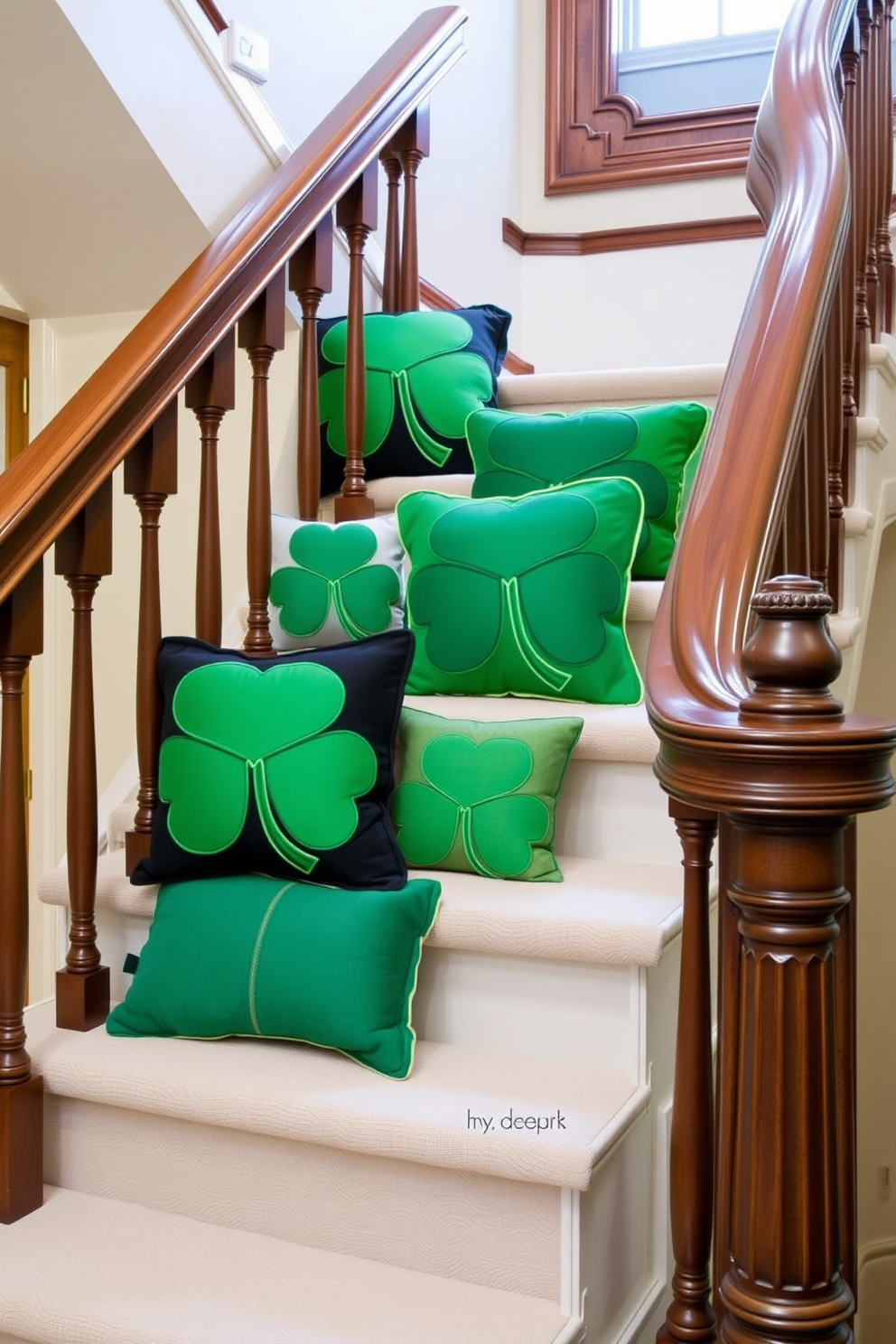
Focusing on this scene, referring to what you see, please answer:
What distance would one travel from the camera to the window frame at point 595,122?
3.83 metres

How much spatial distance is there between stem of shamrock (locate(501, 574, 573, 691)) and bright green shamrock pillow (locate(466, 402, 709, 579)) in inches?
9.8

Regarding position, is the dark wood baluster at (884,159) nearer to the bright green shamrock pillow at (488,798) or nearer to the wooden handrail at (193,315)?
the wooden handrail at (193,315)

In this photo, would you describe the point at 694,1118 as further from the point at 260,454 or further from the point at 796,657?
the point at 260,454

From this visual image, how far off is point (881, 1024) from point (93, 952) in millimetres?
2684

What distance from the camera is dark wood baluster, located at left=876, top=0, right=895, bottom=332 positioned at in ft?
7.88

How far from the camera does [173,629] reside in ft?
8.91

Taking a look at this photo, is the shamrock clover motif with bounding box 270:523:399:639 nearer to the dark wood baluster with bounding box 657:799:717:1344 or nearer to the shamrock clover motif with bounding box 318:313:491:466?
the shamrock clover motif with bounding box 318:313:491:466

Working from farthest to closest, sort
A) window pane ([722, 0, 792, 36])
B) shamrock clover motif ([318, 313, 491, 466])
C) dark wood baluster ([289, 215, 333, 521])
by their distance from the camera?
1. window pane ([722, 0, 792, 36])
2. shamrock clover motif ([318, 313, 491, 466])
3. dark wood baluster ([289, 215, 333, 521])

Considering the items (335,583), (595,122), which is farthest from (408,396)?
(595,122)

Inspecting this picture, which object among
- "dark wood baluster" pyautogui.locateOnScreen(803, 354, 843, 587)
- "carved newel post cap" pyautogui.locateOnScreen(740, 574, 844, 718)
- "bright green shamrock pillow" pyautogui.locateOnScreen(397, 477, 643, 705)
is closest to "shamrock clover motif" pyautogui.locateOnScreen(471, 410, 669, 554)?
"bright green shamrock pillow" pyautogui.locateOnScreen(397, 477, 643, 705)

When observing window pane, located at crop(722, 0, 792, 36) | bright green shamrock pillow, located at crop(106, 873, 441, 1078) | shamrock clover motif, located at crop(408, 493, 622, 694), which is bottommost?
bright green shamrock pillow, located at crop(106, 873, 441, 1078)

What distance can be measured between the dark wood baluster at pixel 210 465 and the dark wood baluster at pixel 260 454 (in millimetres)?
86

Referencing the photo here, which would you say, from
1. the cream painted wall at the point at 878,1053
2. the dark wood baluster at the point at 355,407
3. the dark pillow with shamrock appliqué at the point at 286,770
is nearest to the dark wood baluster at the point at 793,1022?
Answer: the dark pillow with shamrock appliqué at the point at 286,770

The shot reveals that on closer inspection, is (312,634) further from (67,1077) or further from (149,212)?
(149,212)
